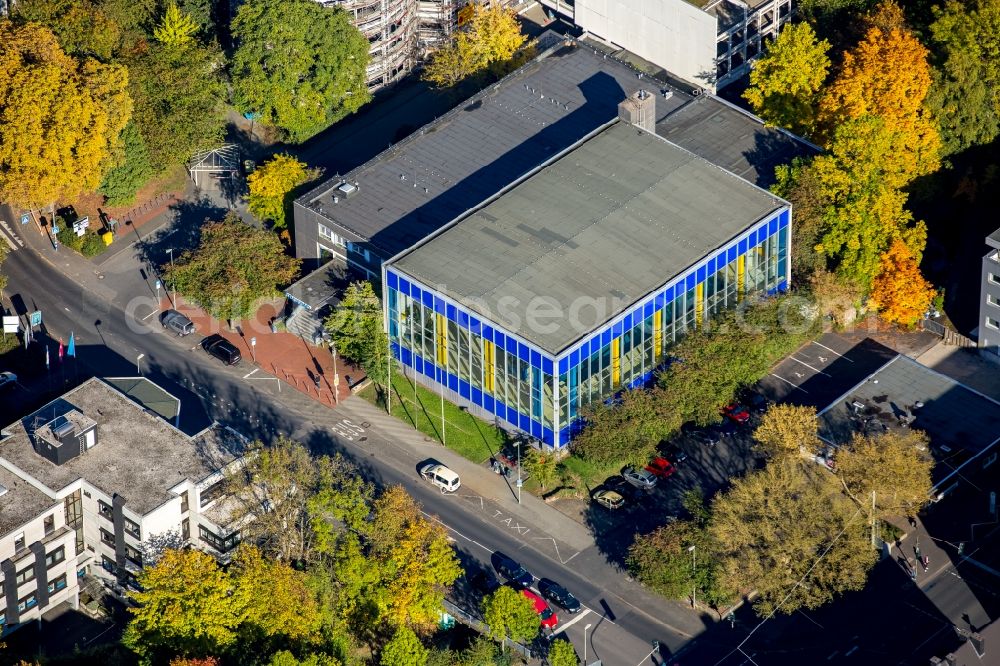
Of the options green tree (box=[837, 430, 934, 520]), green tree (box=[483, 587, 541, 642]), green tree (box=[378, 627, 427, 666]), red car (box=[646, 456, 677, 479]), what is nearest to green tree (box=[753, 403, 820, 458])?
green tree (box=[837, 430, 934, 520])

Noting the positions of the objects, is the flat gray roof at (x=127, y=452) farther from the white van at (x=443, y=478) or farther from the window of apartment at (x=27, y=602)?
the white van at (x=443, y=478)

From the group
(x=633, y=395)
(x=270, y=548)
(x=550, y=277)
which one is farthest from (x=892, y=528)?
(x=270, y=548)

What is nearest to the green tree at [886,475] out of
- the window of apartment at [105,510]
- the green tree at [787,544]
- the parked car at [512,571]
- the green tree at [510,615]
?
the green tree at [787,544]

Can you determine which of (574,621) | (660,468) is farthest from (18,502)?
(660,468)

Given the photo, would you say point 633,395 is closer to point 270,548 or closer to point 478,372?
point 478,372

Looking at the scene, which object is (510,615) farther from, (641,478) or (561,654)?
(641,478)

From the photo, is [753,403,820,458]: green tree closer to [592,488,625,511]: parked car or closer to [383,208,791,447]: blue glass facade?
[592,488,625,511]: parked car
